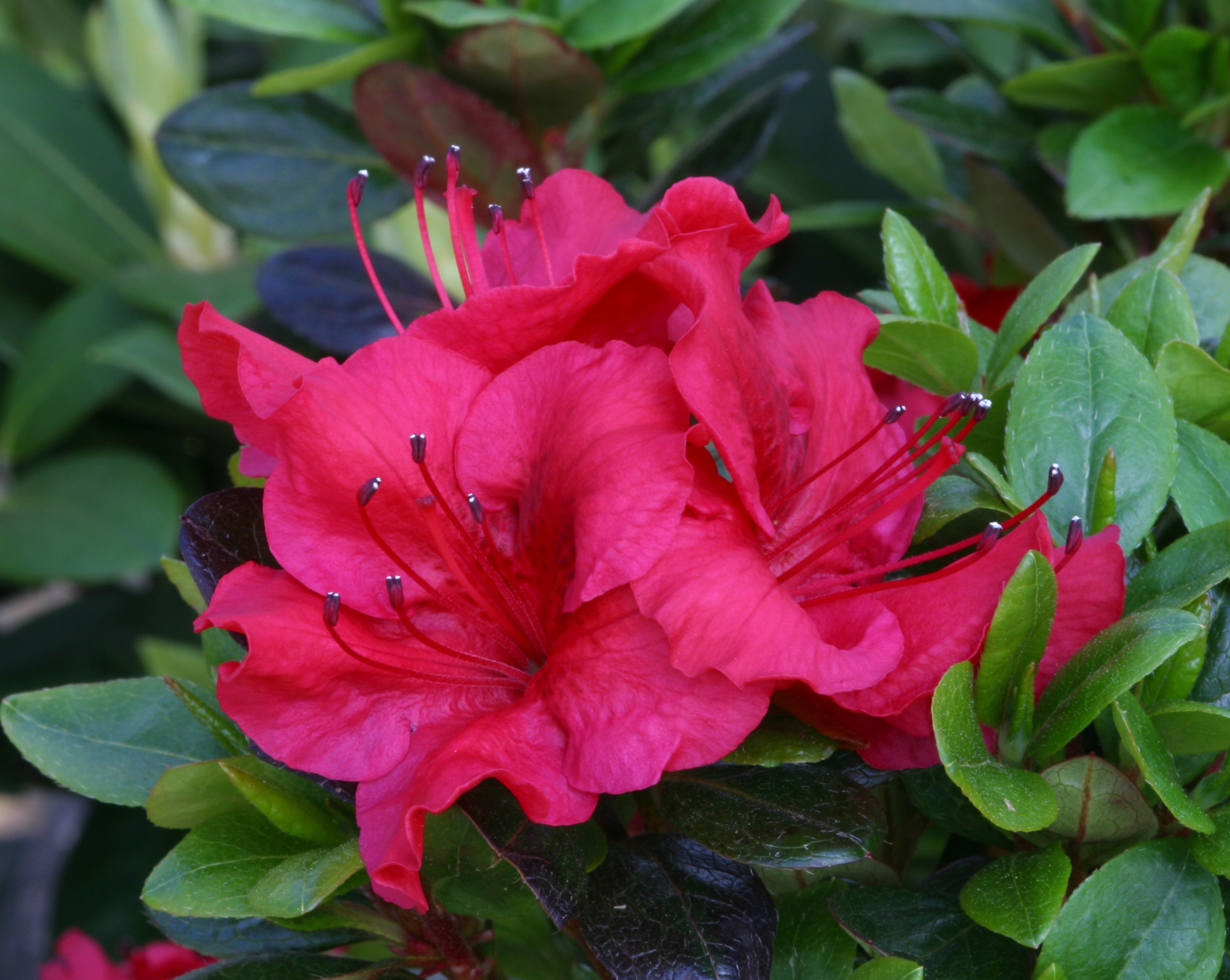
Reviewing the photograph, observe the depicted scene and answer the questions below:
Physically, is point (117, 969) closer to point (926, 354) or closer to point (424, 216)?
point (424, 216)

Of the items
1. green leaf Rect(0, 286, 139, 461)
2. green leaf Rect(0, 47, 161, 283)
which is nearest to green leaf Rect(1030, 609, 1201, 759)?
green leaf Rect(0, 286, 139, 461)

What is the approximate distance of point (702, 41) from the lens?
3.30ft

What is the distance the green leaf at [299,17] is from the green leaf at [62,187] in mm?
829

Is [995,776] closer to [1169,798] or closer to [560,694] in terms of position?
[1169,798]

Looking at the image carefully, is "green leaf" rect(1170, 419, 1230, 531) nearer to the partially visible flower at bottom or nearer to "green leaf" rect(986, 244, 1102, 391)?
"green leaf" rect(986, 244, 1102, 391)

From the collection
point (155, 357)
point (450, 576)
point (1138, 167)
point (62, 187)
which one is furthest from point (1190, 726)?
point (62, 187)

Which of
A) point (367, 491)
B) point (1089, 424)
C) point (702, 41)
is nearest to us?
point (367, 491)

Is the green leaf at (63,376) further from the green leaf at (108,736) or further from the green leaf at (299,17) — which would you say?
the green leaf at (108,736)

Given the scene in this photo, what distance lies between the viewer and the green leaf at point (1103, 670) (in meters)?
0.45

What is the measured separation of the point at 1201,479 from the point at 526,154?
58cm

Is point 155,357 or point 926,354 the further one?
point 155,357

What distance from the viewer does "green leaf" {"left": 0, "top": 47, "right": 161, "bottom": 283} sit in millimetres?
1679

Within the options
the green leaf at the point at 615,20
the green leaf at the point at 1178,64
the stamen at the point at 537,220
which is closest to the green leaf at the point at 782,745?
the stamen at the point at 537,220

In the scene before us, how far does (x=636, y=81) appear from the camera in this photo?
1032 millimetres
